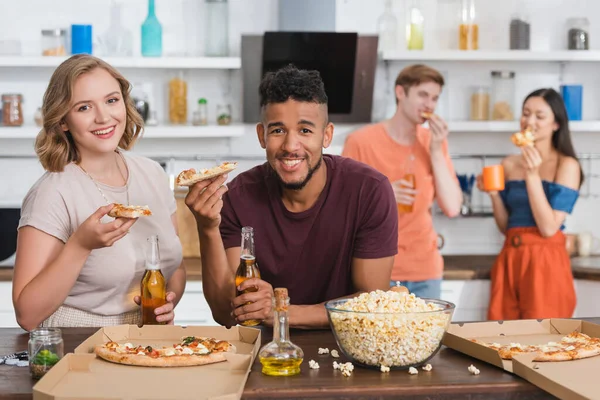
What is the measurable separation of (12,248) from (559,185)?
2745mm

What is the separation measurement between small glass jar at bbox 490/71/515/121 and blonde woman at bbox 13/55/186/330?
8.92ft

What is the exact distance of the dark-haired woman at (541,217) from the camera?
398 cm

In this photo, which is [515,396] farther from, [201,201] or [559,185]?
[559,185]

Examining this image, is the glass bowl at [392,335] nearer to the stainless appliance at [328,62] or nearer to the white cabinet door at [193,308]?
the white cabinet door at [193,308]

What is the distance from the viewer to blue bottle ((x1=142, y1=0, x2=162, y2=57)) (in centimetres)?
447

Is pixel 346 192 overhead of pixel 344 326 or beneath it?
overhead

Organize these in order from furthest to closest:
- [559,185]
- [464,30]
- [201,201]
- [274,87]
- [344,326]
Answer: [464,30]
[559,185]
[274,87]
[201,201]
[344,326]

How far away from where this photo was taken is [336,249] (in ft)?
8.07

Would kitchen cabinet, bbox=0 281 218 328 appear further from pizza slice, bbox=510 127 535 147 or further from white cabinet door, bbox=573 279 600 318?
white cabinet door, bbox=573 279 600 318

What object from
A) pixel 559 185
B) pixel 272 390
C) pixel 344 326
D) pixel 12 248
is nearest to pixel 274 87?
pixel 344 326

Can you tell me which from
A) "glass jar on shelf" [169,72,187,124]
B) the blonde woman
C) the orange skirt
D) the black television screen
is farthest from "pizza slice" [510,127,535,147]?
the blonde woman

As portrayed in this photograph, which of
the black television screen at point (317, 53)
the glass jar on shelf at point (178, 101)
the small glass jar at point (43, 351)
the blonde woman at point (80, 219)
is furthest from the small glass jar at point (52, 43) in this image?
the small glass jar at point (43, 351)

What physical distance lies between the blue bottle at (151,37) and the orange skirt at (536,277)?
6.67ft

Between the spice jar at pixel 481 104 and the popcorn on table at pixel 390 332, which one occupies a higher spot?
the spice jar at pixel 481 104
